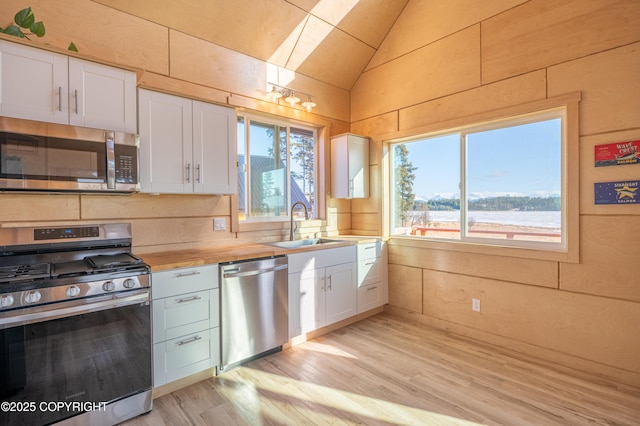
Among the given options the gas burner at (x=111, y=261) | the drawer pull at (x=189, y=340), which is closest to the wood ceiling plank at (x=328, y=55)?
the gas burner at (x=111, y=261)

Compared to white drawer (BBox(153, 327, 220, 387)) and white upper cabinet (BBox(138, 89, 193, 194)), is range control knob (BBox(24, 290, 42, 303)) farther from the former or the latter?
white upper cabinet (BBox(138, 89, 193, 194))

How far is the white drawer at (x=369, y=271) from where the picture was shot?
3.61 metres

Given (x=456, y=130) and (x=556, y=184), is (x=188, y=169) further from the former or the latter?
(x=556, y=184)

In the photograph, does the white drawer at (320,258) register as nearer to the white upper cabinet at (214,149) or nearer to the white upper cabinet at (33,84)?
the white upper cabinet at (214,149)

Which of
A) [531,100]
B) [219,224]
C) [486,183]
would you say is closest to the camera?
[531,100]

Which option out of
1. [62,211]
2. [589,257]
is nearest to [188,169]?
[62,211]

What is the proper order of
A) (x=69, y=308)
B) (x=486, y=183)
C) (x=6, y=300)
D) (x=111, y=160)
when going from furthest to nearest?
1. (x=486, y=183)
2. (x=111, y=160)
3. (x=69, y=308)
4. (x=6, y=300)

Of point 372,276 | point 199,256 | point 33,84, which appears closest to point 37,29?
point 33,84

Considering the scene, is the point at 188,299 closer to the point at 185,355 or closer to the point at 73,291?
the point at 185,355

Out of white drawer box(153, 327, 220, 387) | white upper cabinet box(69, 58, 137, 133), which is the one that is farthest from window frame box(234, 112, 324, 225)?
white drawer box(153, 327, 220, 387)

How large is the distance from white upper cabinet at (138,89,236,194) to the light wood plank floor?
1575mm

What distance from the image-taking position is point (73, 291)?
1.78 meters

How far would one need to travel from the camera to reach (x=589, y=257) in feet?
8.25

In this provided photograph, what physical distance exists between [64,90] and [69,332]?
1489 mm
